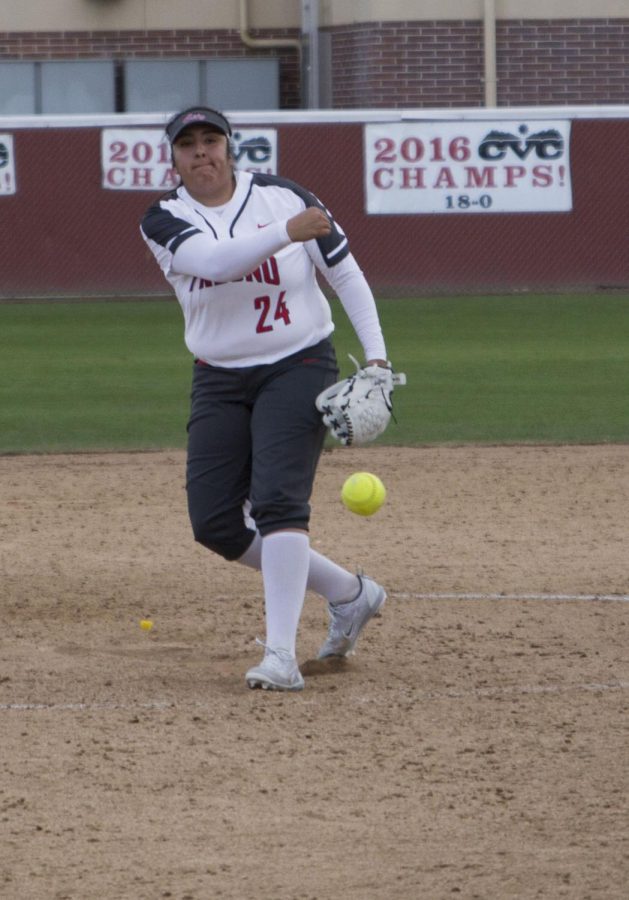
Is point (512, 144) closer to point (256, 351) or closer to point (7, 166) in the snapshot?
point (7, 166)

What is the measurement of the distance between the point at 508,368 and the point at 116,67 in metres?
10.8

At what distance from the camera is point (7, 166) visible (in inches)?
746

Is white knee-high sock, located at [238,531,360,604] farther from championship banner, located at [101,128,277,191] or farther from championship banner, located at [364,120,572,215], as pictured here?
championship banner, located at [364,120,572,215]

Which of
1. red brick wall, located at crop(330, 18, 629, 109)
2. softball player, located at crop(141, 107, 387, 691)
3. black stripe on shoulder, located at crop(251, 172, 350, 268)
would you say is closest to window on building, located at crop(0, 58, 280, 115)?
red brick wall, located at crop(330, 18, 629, 109)

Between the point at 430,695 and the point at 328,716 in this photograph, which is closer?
the point at 328,716

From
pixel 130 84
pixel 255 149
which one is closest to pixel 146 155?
pixel 255 149

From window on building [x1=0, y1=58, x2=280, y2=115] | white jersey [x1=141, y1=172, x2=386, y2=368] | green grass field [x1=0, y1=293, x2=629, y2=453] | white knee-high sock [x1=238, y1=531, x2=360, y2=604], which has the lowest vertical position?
green grass field [x1=0, y1=293, x2=629, y2=453]

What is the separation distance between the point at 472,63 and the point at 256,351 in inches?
670

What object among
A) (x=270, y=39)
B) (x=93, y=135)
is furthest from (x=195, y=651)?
(x=270, y=39)

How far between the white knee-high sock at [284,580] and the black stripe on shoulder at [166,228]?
3.21 feet

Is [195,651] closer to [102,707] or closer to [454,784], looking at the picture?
[102,707]

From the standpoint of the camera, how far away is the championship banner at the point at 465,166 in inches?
747

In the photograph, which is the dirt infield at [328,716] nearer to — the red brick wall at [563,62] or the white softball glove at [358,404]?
the white softball glove at [358,404]

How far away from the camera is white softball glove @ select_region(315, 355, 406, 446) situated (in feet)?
17.0
